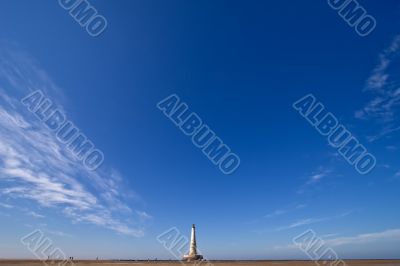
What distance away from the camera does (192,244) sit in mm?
59969
